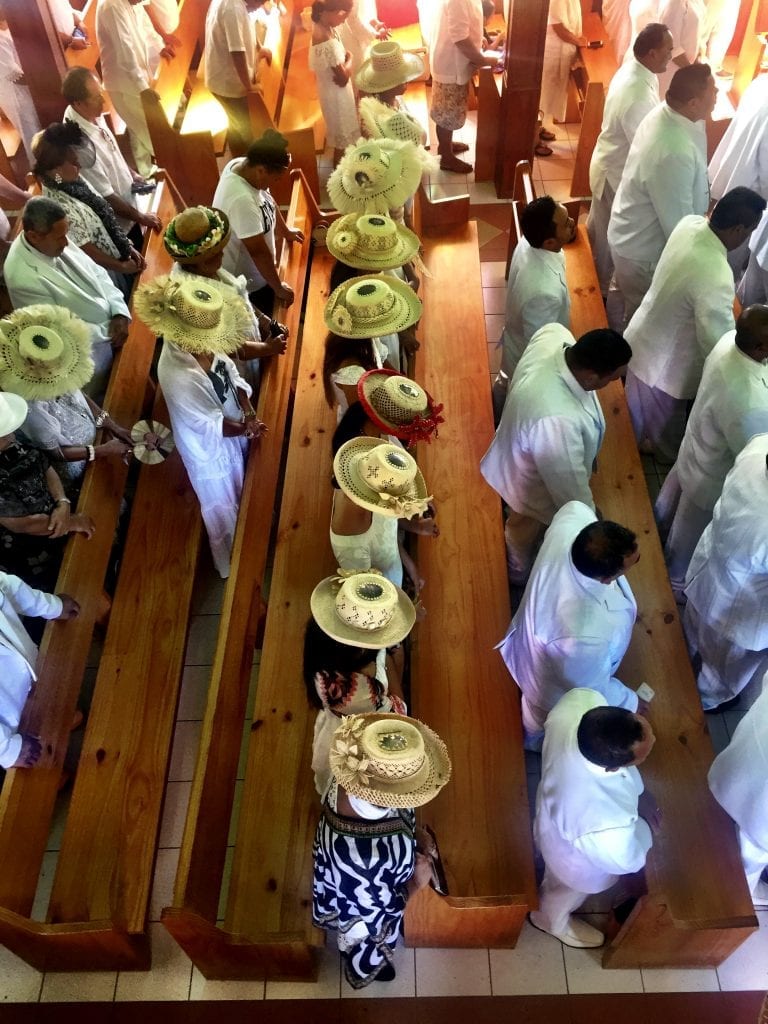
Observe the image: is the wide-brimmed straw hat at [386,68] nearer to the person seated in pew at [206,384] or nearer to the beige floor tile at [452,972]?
the person seated in pew at [206,384]

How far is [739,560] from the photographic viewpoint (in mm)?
3039

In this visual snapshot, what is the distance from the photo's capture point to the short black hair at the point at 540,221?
3.83 meters

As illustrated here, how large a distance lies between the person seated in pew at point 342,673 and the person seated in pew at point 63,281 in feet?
7.07

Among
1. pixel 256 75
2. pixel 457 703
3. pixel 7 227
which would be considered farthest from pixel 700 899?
pixel 256 75

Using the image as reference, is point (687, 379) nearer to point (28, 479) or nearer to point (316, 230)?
point (316, 230)

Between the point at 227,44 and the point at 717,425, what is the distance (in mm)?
5340

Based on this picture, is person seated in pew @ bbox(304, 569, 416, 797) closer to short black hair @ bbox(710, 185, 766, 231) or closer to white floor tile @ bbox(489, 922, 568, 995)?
white floor tile @ bbox(489, 922, 568, 995)

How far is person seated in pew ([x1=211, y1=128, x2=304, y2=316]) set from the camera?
4.22 m

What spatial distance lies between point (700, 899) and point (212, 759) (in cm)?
185

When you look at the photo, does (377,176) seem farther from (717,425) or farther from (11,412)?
(11,412)

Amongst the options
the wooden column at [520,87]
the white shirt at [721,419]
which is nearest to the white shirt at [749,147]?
the wooden column at [520,87]

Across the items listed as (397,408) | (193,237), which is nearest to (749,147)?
(397,408)

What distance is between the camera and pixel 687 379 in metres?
4.08

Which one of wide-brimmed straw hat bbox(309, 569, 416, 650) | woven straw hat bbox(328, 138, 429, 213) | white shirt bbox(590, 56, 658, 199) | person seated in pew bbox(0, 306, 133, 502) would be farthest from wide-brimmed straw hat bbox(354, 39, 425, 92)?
wide-brimmed straw hat bbox(309, 569, 416, 650)
